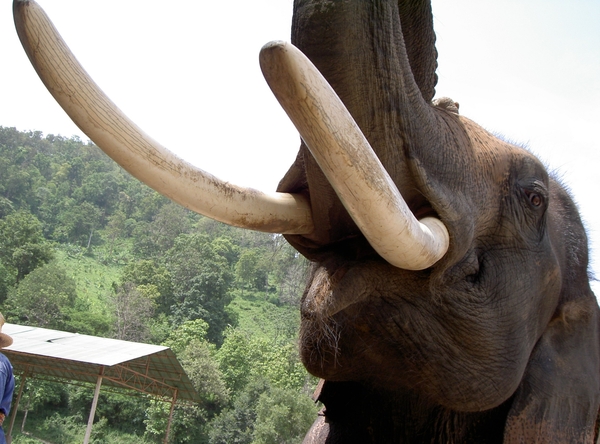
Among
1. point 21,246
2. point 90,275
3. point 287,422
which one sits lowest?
point 287,422

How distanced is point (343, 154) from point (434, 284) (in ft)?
2.33

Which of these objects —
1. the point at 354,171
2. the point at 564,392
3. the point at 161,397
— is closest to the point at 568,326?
the point at 564,392

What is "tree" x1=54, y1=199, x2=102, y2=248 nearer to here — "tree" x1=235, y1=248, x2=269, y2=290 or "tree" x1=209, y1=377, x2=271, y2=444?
"tree" x1=235, y1=248, x2=269, y2=290

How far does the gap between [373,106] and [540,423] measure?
1305 mm

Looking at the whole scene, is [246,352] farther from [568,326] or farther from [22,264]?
[568,326]

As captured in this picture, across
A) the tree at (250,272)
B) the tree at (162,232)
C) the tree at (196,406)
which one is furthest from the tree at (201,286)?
the tree at (196,406)

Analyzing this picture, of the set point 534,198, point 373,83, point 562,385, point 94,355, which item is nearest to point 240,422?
point 94,355

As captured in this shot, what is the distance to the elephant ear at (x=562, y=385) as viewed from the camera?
2031 mm

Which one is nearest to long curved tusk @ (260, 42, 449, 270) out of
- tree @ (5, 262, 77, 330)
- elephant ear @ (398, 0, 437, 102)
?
elephant ear @ (398, 0, 437, 102)

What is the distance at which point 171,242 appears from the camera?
84312mm

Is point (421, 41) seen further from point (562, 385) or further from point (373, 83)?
point (562, 385)

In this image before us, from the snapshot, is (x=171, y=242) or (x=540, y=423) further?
(x=171, y=242)

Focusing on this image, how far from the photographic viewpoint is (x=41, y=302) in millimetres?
43125

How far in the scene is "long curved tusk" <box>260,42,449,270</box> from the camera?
1.09 meters
